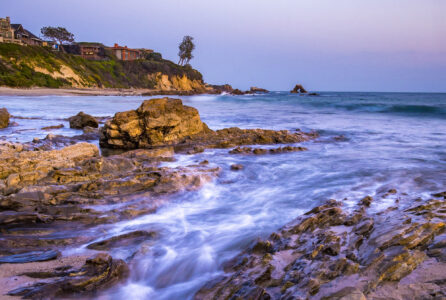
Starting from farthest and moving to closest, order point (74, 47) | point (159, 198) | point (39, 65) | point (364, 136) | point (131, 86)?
point (74, 47), point (131, 86), point (39, 65), point (364, 136), point (159, 198)

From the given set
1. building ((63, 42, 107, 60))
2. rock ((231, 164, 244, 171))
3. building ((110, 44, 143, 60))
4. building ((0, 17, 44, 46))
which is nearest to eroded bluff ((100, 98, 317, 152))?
rock ((231, 164, 244, 171))

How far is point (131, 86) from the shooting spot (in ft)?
221

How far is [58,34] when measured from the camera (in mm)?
70062

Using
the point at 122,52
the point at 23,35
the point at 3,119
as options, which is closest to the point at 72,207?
the point at 3,119

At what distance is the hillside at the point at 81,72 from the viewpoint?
40.0 meters

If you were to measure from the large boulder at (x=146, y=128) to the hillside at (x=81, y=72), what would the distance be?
34.4m

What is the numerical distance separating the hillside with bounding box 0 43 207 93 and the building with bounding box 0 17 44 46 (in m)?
6.06

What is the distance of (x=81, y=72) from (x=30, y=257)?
57.0m

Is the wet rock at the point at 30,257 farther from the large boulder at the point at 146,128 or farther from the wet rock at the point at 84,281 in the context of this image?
the large boulder at the point at 146,128

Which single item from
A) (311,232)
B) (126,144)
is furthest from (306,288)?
(126,144)

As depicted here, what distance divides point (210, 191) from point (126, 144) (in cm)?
412

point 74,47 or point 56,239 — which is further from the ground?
point 74,47

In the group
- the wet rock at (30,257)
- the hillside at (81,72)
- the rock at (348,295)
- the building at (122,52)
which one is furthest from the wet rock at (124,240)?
the building at (122,52)

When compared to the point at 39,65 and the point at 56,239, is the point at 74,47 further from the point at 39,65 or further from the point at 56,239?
the point at 56,239
